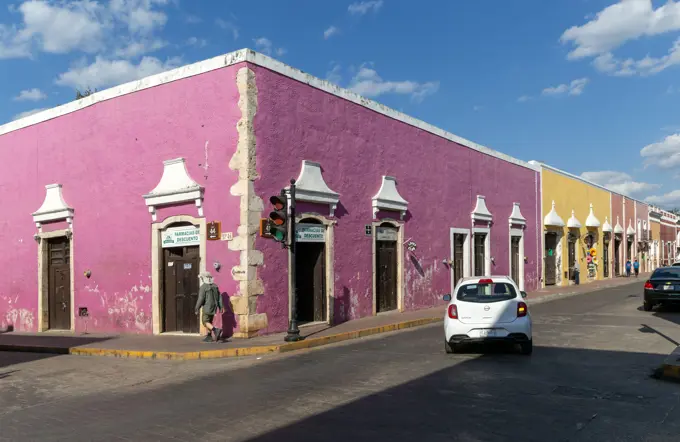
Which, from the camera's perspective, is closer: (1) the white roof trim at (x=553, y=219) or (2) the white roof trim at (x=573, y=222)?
(1) the white roof trim at (x=553, y=219)

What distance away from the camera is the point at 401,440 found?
216 inches

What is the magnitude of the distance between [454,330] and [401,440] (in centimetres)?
509

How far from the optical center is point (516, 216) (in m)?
28.2

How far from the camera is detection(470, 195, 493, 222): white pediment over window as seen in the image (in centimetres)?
2442

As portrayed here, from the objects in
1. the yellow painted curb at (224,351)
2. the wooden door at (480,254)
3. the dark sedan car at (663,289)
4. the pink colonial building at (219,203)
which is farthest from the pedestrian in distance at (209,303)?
the wooden door at (480,254)

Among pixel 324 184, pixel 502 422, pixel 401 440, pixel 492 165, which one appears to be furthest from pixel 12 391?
pixel 492 165

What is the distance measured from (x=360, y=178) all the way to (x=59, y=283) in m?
10.6

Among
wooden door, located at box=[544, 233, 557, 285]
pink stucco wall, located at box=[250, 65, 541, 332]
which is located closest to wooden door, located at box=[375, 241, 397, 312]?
pink stucco wall, located at box=[250, 65, 541, 332]

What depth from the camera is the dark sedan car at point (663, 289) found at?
58.3 feet

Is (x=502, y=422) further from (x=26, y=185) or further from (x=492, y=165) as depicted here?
(x=492, y=165)

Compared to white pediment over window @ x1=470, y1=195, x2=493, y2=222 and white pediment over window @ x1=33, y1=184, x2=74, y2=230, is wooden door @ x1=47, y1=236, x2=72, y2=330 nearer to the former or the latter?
white pediment over window @ x1=33, y1=184, x2=74, y2=230

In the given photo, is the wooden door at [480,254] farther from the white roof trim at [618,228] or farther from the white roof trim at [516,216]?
the white roof trim at [618,228]

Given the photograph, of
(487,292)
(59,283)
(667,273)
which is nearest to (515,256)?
(667,273)

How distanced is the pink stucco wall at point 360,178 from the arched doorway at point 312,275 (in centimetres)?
47
